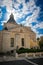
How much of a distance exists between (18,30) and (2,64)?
7563 mm

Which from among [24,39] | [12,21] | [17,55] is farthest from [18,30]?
[17,55]

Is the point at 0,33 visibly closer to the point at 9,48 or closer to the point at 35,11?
the point at 9,48

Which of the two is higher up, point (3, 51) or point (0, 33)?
point (0, 33)

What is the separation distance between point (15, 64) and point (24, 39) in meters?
7.19

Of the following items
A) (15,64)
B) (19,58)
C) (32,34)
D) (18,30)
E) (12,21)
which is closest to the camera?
(15,64)

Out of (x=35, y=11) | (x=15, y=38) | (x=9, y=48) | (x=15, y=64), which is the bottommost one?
(x=15, y=64)

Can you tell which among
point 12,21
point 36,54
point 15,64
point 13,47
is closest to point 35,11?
point 36,54

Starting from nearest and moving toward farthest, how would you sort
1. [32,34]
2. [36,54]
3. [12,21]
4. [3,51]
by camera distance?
[36,54] → [3,51] → [32,34] → [12,21]

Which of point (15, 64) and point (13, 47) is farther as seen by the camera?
point (13, 47)

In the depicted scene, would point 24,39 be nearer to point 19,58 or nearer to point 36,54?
point 36,54

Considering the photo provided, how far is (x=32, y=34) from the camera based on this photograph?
18.9 metres

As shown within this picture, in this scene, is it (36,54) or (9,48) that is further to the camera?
(9,48)

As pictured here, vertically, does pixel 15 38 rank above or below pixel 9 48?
above

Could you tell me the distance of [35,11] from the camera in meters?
13.0
